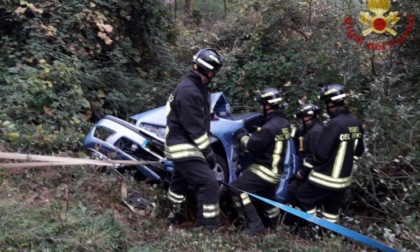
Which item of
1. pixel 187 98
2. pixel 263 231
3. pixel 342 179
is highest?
pixel 187 98

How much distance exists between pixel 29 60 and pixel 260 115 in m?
3.50

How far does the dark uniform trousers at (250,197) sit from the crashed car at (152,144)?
0.21m

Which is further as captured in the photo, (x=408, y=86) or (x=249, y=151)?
(x=408, y=86)

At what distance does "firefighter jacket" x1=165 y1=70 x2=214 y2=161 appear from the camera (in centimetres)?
525

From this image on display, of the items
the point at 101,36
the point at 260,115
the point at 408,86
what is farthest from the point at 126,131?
the point at 408,86

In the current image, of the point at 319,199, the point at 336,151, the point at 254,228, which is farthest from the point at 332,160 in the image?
the point at 254,228

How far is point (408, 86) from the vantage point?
823 centimetres

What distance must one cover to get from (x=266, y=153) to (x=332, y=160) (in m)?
0.74

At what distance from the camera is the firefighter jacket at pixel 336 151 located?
5.90 metres

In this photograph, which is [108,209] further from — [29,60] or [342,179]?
[29,60]

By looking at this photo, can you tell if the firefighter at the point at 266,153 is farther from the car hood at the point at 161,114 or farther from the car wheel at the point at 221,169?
the car hood at the point at 161,114

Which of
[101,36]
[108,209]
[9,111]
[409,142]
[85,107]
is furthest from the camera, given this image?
[101,36]

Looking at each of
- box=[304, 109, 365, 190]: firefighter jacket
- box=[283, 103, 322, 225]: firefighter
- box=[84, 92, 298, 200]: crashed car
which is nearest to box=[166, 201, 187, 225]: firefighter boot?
box=[84, 92, 298, 200]: crashed car

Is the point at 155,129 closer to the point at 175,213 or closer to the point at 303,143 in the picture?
the point at 175,213
